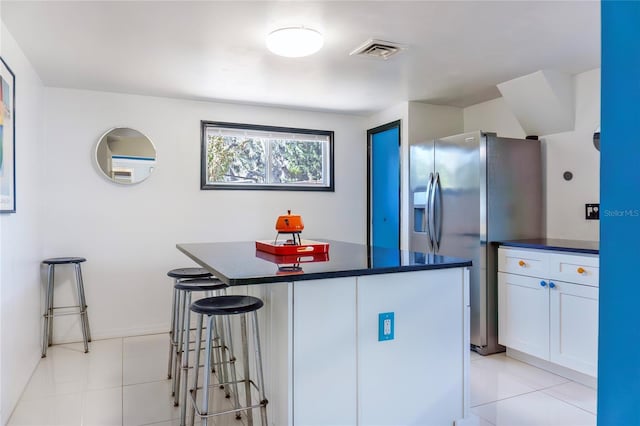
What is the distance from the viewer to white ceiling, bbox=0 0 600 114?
7.91ft

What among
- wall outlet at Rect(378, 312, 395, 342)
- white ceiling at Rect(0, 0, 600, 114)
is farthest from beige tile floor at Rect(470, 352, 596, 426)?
white ceiling at Rect(0, 0, 600, 114)

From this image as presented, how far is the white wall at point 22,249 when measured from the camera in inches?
98.6

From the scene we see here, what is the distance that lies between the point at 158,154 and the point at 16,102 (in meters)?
1.51

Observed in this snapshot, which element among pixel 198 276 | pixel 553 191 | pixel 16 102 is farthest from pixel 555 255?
pixel 16 102

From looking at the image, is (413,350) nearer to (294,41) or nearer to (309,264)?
(309,264)

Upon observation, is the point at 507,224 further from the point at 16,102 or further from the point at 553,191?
the point at 16,102

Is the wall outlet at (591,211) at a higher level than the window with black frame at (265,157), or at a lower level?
lower

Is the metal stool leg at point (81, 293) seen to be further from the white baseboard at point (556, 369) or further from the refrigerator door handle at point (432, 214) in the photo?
the white baseboard at point (556, 369)

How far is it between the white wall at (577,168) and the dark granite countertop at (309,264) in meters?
1.97

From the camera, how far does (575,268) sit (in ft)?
9.66

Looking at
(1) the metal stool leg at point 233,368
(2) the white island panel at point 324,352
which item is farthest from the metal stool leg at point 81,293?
(2) the white island panel at point 324,352

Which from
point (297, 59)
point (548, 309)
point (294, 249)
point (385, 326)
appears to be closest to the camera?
point (385, 326)

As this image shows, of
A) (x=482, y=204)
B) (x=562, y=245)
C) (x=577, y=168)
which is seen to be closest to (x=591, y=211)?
(x=577, y=168)

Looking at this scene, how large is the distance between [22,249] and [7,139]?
843mm
